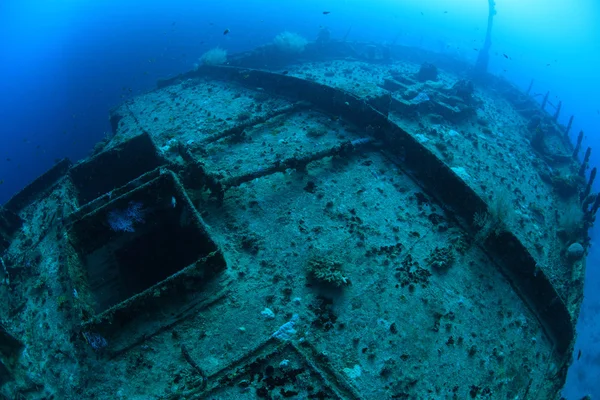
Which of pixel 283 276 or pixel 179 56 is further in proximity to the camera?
pixel 179 56

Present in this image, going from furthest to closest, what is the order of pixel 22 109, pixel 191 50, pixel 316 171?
pixel 191 50 → pixel 22 109 → pixel 316 171

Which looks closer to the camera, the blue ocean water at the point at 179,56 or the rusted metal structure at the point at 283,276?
the rusted metal structure at the point at 283,276

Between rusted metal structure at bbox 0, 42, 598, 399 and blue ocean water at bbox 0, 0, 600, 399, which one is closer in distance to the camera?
rusted metal structure at bbox 0, 42, 598, 399

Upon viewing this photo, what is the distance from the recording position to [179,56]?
2856cm

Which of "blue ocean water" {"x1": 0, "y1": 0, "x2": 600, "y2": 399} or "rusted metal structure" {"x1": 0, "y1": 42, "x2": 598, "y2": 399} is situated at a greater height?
"rusted metal structure" {"x1": 0, "y1": 42, "x2": 598, "y2": 399}

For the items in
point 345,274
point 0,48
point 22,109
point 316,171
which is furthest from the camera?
point 0,48

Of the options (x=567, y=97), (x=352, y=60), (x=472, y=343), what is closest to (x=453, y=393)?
(x=472, y=343)

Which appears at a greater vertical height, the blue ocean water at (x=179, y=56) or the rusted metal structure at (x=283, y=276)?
the rusted metal structure at (x=283, y=276)

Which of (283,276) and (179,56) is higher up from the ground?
(283,276)

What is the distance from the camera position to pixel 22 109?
2431 centimetres

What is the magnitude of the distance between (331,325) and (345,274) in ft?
2.58

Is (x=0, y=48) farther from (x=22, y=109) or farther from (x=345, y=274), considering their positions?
(x=345, y=274)

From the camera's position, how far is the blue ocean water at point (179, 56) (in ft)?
60.1

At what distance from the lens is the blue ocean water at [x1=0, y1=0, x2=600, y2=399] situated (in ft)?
60.1
